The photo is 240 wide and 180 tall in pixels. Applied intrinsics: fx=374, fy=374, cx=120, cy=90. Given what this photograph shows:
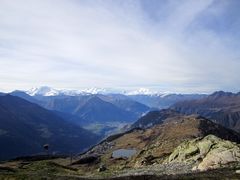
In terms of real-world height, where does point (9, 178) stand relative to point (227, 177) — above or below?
below

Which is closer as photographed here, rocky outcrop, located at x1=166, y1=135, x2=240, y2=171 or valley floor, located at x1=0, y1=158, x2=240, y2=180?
valley floor, located at x1=0, y1=158, x2=240, y2=180

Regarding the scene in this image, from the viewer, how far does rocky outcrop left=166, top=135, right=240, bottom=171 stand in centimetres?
7025

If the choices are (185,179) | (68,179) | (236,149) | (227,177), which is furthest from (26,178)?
(236,149)

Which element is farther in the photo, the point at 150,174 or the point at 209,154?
the point at 209,154

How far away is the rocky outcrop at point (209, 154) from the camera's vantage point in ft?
230

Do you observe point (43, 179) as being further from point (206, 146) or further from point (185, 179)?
point (206, 146)

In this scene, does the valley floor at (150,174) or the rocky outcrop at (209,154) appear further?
the rocky outcrop at (209,154)

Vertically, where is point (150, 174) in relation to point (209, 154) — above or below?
below

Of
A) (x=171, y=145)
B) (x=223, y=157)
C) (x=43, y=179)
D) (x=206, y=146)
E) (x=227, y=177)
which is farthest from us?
(x=171, y=145)

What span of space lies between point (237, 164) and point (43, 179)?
33.5 m

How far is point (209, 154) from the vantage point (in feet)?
254

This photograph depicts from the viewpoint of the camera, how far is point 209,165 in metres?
69.4

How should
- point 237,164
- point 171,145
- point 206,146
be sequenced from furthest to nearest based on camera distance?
1. point 171,145
2. point 206,146
3. point 237,164

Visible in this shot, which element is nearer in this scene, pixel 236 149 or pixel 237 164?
pixel 237 164
